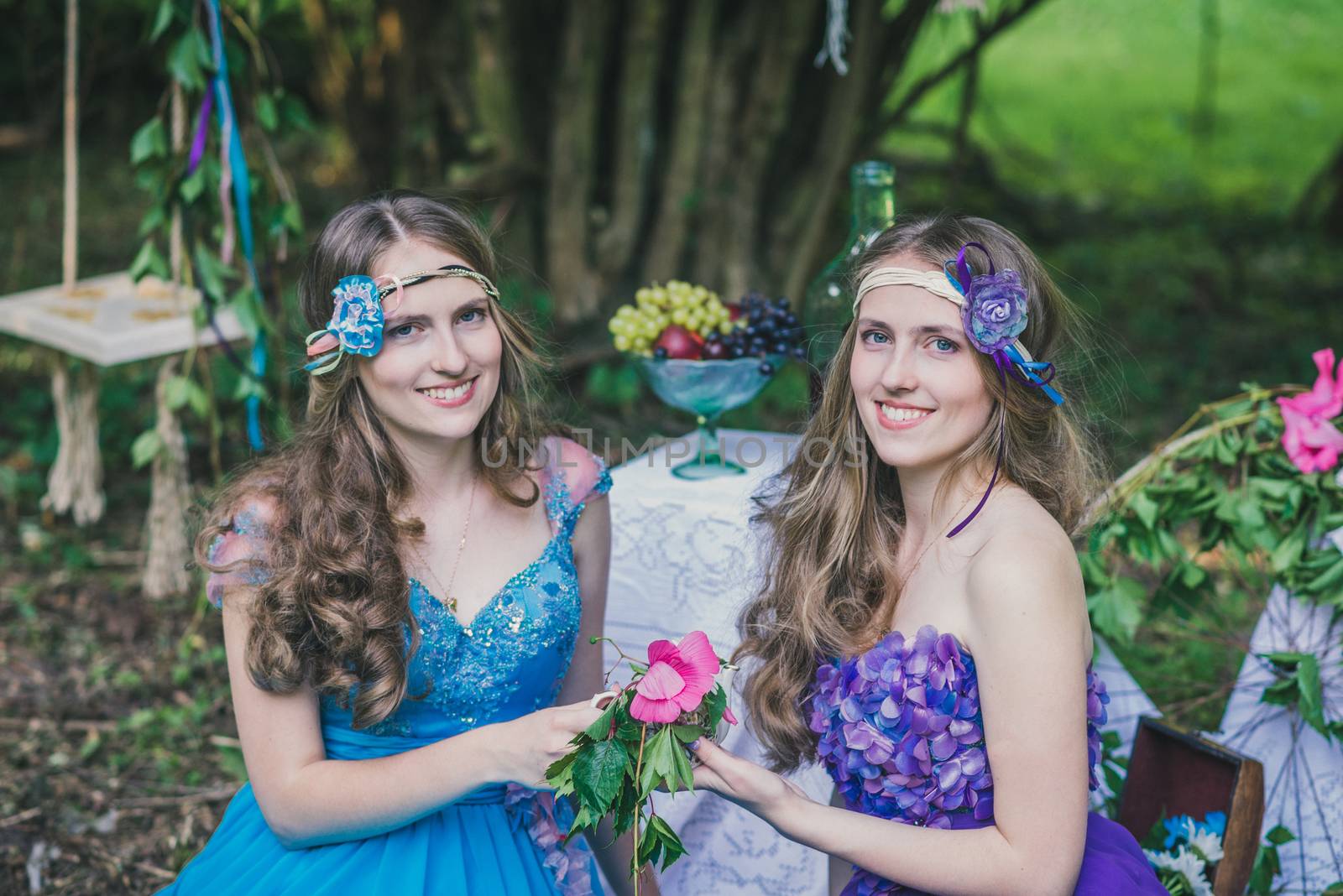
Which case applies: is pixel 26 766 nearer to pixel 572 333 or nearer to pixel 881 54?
pixel 572 333

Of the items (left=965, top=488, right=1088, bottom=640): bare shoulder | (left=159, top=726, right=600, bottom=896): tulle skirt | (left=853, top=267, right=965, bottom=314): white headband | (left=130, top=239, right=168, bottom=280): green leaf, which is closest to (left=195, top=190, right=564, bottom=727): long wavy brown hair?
(left=159, top=726, right=600, bottom=896): tulle skirt

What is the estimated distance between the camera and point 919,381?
1778mm

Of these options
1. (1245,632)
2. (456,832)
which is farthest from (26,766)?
(1245,632)

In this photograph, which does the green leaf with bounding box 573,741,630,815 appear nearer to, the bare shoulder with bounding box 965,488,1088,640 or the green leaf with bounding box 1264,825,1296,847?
the bare shoulder with bounding box 965,488,1088,640

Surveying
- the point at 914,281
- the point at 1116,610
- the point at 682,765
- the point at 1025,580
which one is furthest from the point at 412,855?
the point at 1116,610

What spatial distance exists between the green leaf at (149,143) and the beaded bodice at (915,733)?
8.65 ft

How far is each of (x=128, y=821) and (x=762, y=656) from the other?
76.5 inches

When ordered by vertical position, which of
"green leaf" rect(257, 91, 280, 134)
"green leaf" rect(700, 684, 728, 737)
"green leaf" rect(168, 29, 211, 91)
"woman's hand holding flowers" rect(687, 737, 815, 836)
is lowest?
"woman's hand holding flowers" rect(687, 737, 815, 836)

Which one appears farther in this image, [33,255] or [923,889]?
[33,255]

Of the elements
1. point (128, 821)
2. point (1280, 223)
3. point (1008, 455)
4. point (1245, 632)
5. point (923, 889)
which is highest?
point (1280, 223)

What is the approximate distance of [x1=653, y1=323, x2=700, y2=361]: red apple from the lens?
2.68 meters

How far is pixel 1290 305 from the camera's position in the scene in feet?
24.1

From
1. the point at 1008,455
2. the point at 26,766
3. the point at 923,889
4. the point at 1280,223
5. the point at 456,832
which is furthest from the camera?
the point at 1280,223

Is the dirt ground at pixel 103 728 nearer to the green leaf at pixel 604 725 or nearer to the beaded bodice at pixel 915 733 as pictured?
the green leaf at pixel 604 725
